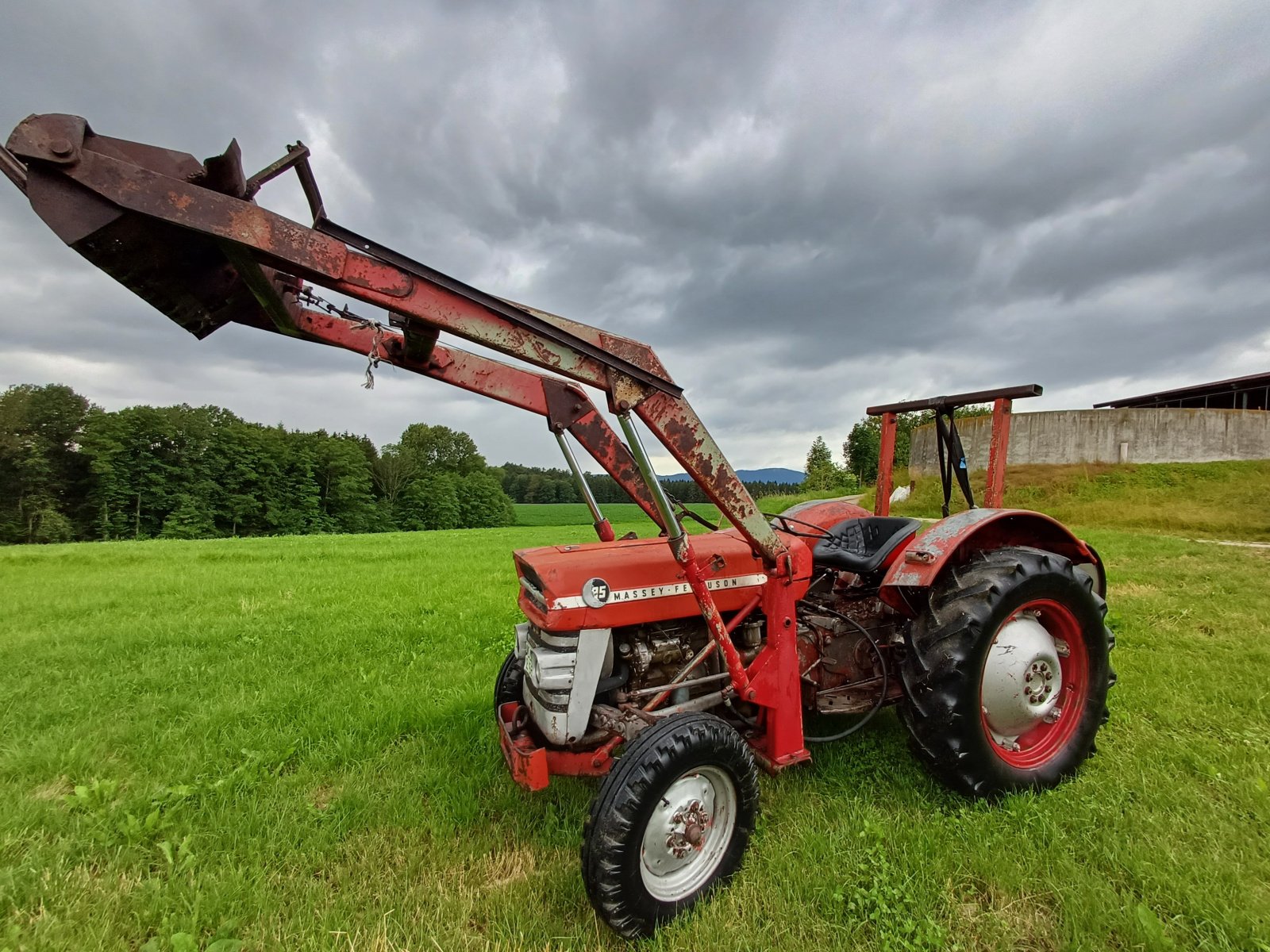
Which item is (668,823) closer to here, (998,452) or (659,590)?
(659,590)

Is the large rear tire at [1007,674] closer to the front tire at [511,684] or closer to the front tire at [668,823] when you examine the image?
the front tire at [668,823]

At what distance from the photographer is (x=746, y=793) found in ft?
7.82

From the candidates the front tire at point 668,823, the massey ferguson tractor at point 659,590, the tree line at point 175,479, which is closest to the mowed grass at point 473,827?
the front tire at point 668,823

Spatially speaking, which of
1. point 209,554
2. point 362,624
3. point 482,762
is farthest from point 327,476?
point 482,762

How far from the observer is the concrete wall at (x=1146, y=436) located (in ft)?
69.3

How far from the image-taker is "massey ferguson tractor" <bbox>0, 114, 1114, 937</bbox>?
1.73 metres

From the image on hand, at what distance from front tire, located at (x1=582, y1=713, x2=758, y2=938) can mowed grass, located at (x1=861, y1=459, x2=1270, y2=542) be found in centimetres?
1498

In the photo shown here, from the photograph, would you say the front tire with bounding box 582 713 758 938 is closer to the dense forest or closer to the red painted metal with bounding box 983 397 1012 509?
the red painted metal with bounding box 983 397 1012 509

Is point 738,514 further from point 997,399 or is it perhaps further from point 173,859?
point 173,859

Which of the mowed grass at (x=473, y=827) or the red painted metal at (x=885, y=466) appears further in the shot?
the red painted metal at (x=885, y=466)

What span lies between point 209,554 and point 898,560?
44.5ft

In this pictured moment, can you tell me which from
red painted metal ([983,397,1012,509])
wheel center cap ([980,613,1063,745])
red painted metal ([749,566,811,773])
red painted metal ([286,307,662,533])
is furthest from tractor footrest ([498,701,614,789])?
red painted metal ([983,397,1012,509])

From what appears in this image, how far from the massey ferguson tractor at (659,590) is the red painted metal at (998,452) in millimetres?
17

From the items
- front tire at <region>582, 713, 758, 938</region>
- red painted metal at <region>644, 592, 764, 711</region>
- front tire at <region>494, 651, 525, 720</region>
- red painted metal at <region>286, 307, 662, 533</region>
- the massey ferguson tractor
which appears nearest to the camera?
the massey ferguson tractor
